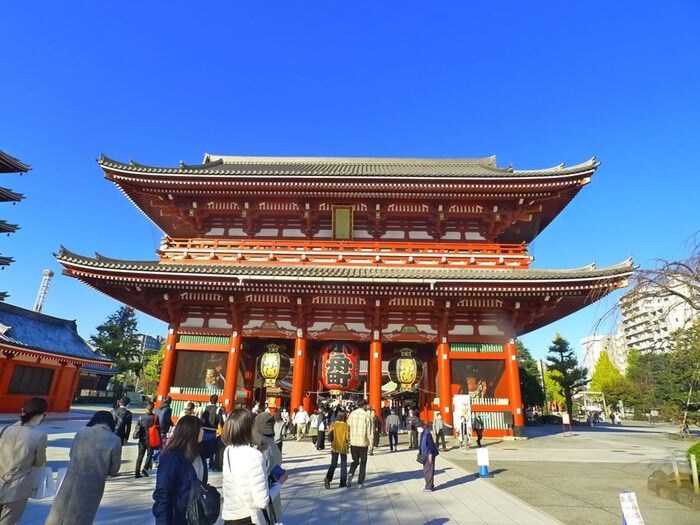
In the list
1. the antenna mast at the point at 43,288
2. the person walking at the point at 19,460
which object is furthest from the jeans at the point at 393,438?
the antenna mast at the point at 43,288

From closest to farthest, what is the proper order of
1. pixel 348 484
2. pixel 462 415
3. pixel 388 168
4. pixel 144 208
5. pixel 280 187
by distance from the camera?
1. pixel 348 484
2. pixel 462 415
3. pixel 280 187
4. pixel 144 208
5. pixel 388 168

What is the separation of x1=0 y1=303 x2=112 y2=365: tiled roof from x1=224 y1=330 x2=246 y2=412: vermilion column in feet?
47.0

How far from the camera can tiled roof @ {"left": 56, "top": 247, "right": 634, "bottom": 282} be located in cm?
1477

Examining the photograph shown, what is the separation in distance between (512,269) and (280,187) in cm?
1078

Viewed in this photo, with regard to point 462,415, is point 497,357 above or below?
above

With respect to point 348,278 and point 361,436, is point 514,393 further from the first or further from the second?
point 361,436

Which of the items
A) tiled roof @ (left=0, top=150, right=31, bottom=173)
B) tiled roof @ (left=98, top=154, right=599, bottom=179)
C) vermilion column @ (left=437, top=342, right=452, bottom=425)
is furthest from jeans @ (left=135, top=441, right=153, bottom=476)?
tiled roof @ (left=0, top=150, right=31, bottom=173)

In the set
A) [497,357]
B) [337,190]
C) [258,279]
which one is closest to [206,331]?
[258,279]

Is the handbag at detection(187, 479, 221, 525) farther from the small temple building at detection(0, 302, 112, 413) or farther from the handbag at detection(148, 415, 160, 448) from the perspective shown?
the small temple building at detection(0, 302, 112, 413)

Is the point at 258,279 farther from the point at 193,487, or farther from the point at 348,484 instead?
the point at 193,487

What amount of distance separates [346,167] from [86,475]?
20.1m

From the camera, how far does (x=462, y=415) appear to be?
14828mm

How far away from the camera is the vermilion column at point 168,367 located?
53.5ft

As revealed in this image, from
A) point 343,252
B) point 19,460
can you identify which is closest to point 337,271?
point 343,252
